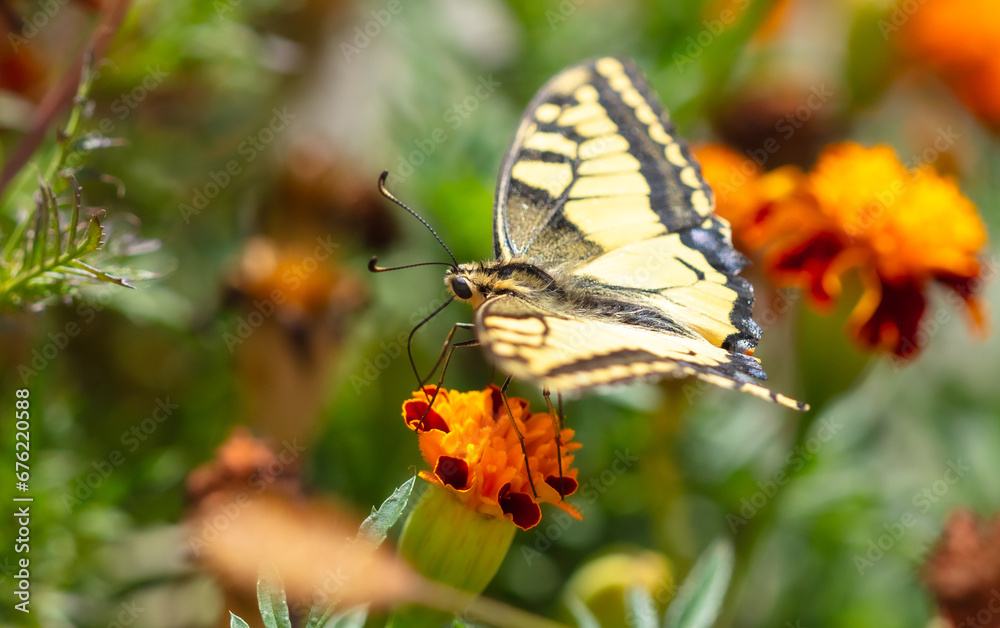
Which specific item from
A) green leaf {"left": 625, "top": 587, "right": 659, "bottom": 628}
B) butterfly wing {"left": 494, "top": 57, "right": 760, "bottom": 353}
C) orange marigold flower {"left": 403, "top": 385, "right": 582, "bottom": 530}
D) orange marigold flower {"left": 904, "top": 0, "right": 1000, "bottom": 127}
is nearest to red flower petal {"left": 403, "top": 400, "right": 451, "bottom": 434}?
orange marigold flower {"left": 403, "top": 385, "right": 582, "bottom": 530}

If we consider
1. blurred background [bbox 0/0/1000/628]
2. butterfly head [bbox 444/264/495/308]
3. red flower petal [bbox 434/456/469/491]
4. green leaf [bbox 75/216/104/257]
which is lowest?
blurred background [bbox 0/0/1000/628]

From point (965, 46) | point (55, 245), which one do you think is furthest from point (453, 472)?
point (965, 46)

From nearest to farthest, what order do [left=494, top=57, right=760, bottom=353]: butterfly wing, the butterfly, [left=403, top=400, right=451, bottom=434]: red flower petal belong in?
[left=403, top=400, right=451, bottom=434]: red flower petal, the butterfly, [left=494, top=57, right=760, bottom=353]: butterfly wing

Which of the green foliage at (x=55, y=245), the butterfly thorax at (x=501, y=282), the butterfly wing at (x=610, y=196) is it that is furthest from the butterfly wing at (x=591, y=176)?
the green foliage at (x=55, y=245)

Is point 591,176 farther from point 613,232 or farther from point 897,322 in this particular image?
point 897,322

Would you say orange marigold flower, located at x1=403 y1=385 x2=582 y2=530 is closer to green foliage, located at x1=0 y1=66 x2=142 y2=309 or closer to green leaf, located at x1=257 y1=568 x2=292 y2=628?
green leaf, located at x1=257 y1=568 x2=292 y2=628

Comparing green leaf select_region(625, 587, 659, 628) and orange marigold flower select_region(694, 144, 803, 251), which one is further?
orange marigold flower select_region(694, 144, 803, 251)
